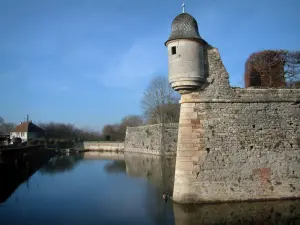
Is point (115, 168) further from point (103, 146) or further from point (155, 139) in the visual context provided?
point (103, 146)

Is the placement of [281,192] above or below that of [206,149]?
below

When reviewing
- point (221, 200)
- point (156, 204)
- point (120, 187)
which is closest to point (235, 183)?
point (221, 200)

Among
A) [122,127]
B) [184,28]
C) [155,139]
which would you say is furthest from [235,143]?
[122,127]

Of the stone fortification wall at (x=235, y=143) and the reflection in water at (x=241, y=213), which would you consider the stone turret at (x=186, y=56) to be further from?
the reflection in water at (x=241, y=213)

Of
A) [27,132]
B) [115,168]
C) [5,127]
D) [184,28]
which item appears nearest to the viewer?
[184,28]

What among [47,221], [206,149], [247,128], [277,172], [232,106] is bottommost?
[47,221]

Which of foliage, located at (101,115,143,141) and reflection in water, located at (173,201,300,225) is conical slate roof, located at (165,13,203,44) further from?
Result: foliage, located at (101,115,143,141)

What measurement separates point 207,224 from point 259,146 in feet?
13.2

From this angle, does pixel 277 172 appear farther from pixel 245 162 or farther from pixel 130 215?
pixel 130 215

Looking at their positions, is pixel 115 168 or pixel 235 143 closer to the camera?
pixel 235 143

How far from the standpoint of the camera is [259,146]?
12.0 metres

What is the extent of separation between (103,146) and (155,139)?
91.2 ft

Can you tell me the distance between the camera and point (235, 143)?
1179cm

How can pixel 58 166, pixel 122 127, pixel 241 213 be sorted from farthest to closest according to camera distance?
pixel 122 127 → pixel 58 166 → pixel 241 213
